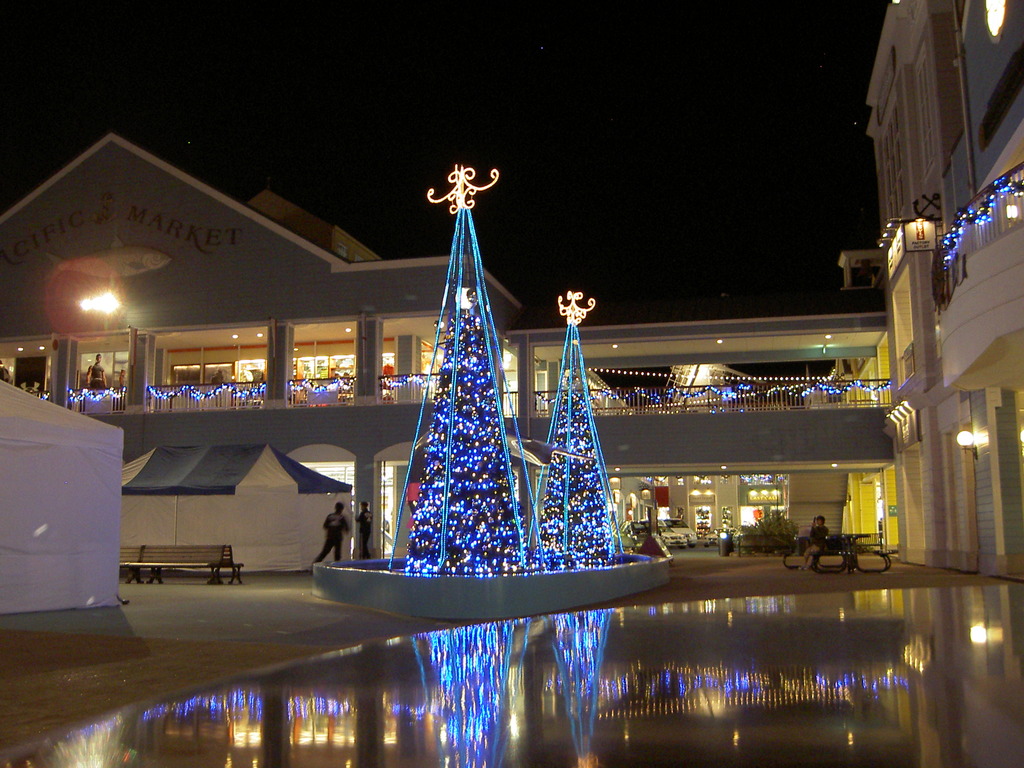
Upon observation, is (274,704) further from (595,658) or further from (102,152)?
(102,152)

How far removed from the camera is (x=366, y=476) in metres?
25.9

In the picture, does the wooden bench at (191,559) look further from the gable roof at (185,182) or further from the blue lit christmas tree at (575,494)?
the gable roof at (185,182)

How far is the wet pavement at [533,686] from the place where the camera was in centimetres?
533

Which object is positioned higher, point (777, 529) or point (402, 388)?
point (402, 388)

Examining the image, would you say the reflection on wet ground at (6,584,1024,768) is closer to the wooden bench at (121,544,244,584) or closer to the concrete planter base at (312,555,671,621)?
the concrete planter base at (312,555,671,621)

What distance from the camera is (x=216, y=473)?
874 inches

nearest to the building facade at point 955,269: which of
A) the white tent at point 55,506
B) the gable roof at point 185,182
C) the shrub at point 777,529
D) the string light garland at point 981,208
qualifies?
the string light garland at point 981,208

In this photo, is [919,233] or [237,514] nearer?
[919,233]

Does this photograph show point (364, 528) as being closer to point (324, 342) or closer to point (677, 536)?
point (324, 342)

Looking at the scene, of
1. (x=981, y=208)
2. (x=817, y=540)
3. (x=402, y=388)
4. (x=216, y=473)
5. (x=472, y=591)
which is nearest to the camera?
(x=472, y=591)

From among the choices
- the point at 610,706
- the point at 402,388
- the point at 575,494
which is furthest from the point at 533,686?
the point at 402,388

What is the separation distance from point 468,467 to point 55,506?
540 cm

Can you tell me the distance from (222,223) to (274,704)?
22657mm

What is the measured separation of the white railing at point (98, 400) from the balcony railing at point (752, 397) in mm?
13411
